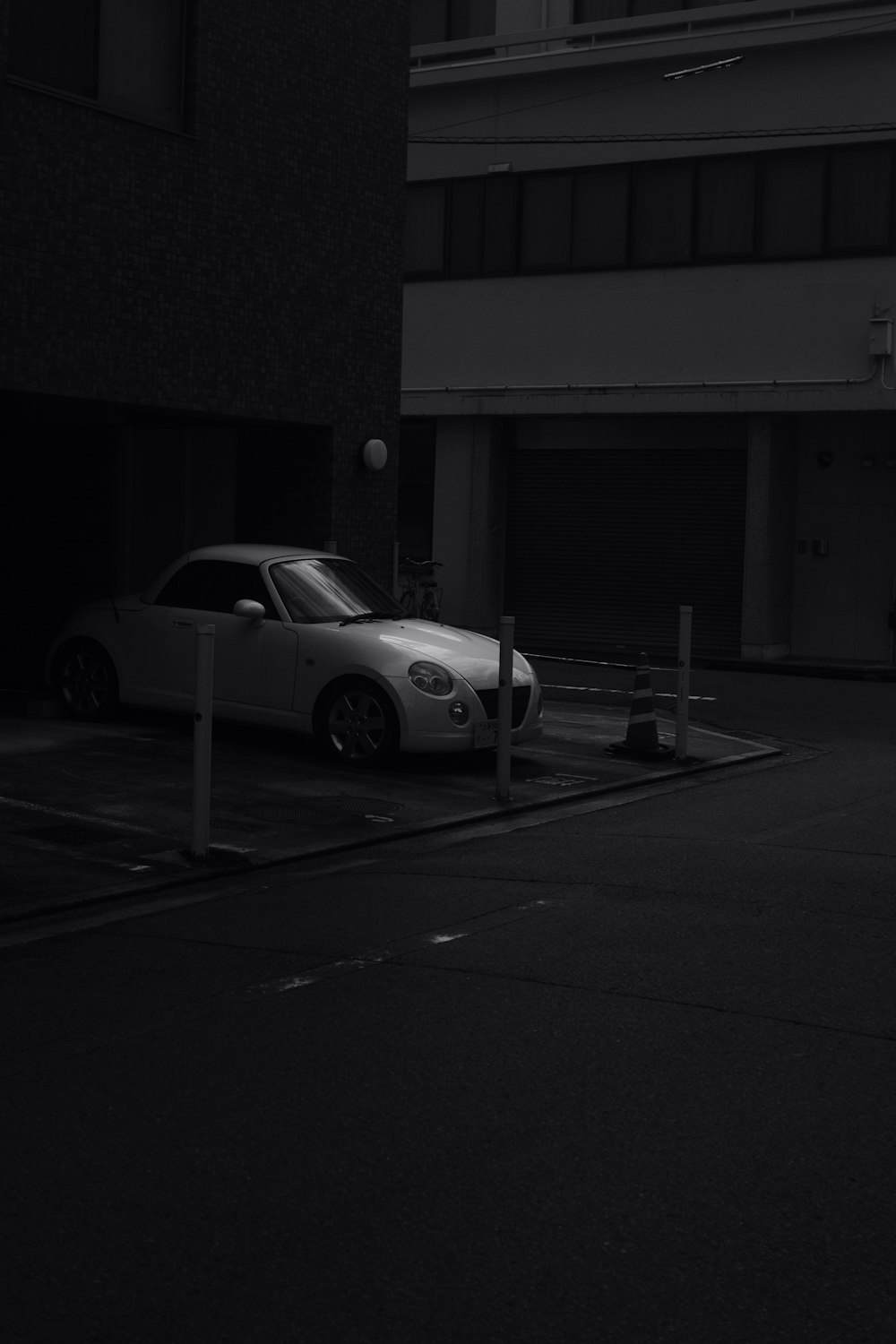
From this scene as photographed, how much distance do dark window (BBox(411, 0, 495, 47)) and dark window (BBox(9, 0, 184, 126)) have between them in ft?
50.9

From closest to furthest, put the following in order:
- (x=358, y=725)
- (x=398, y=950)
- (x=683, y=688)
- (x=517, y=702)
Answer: (x=398, y=950)
(x=358, y=725)
(x=517, y=702)
(x=683, y=688)

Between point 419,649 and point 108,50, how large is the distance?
5.80 m

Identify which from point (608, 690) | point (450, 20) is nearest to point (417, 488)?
point (450, 20)

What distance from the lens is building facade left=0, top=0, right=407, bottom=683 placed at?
47.0 feet

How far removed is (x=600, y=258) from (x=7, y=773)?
58.3 ft

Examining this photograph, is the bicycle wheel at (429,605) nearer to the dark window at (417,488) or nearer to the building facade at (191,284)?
the dark window at (417,488)

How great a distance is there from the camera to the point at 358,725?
13.0 metres

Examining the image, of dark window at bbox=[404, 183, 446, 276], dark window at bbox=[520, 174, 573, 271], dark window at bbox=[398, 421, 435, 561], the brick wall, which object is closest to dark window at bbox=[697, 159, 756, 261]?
dark window at bbox=[520, 174, 573, 271]

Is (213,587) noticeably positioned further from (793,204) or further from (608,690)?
(793,204)

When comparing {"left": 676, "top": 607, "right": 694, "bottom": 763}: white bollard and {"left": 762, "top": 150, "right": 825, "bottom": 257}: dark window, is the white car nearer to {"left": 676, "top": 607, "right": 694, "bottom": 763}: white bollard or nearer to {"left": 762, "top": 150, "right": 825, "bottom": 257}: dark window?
{"left": 676, "top": 607, "right": 694, "bottom": 763}: white bollard

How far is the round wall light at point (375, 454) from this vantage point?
1727cm

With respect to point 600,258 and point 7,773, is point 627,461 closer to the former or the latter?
point 600,258

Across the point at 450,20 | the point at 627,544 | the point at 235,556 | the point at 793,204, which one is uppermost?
the point at 450,20

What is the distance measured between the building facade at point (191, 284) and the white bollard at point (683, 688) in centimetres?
448
